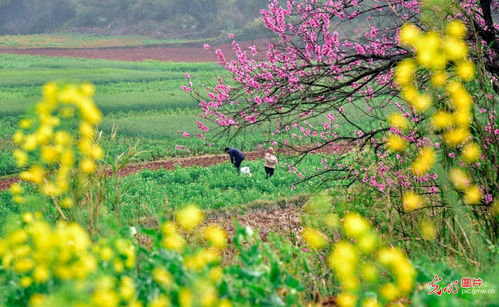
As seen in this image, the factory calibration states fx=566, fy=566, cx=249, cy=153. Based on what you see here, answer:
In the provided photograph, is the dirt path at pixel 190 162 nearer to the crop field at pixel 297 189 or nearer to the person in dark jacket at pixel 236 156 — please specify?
the crop field at pixel 297 189

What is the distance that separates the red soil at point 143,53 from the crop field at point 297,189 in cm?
2490

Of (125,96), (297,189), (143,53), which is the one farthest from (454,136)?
(143,53)

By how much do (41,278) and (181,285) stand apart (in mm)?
527

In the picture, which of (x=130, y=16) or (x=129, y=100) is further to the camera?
(x=130, y=16)

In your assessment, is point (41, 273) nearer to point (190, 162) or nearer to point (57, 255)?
point (57, 255)

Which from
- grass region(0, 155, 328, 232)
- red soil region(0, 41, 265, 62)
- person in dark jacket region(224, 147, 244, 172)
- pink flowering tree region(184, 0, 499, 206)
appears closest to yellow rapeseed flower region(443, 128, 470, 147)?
pink flowering tree region(184, 0, 499, 206)

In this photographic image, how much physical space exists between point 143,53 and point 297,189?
3548cm

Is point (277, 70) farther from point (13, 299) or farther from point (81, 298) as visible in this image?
point (81, 298)

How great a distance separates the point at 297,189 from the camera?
461 inches

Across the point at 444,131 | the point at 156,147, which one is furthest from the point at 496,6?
the point at 156,147

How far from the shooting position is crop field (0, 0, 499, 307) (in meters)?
2.16

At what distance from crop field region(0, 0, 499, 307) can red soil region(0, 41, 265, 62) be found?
2490 cm

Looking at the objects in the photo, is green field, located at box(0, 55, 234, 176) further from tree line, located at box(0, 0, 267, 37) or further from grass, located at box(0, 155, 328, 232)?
tree line, located at box(0, 0, 267, 37)

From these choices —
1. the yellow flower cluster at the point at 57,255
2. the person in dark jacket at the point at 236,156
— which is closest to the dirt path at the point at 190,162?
the person in dark jacket at the point at 236,156
